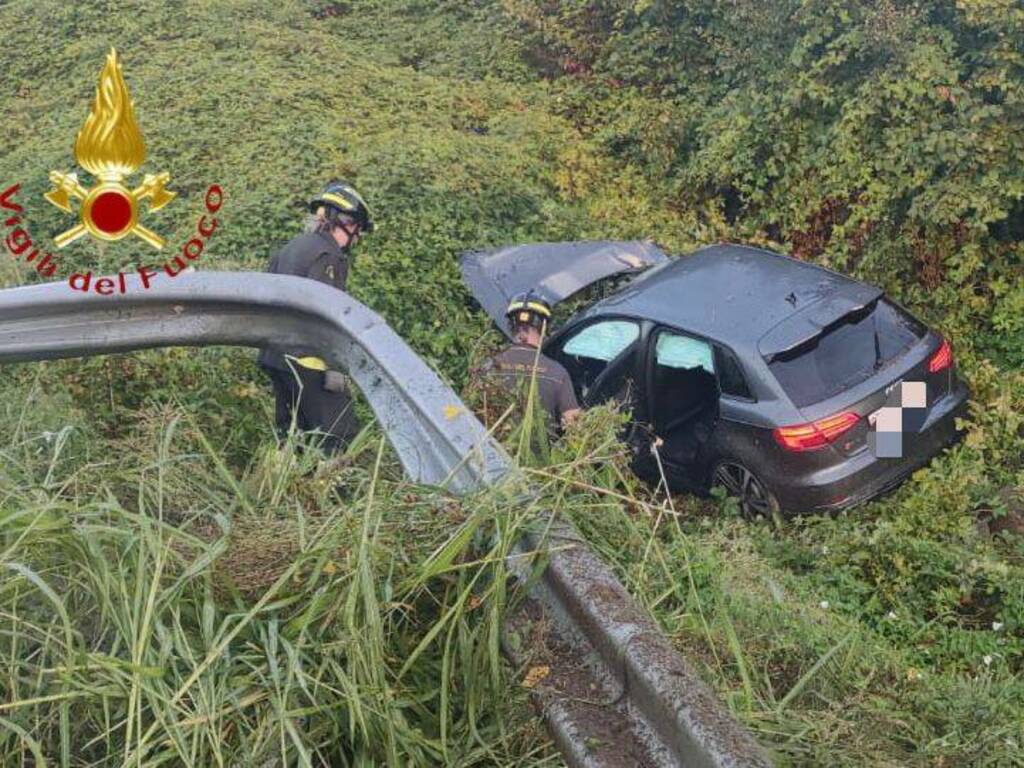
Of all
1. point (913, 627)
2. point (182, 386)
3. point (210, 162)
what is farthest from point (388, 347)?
point (210, 162)

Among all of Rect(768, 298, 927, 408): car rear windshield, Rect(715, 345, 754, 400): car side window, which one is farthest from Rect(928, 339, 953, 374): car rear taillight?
Rect(715, 345, 754, 400): car side window

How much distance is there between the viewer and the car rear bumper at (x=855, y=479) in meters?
6.33

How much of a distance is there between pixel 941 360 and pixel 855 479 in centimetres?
103

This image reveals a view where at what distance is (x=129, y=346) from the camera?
4.75 metres

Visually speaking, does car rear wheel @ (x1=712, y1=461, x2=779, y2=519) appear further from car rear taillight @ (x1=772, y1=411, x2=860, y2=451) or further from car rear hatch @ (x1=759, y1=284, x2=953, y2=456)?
car rear hatch @ (x1=759, y1=284, x2=953, y2=456)

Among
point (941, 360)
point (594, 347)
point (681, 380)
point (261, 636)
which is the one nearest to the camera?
point (261, 636)

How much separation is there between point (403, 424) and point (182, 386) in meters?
2.60

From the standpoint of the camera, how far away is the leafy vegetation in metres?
2.47

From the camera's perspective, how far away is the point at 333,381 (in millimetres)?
5113

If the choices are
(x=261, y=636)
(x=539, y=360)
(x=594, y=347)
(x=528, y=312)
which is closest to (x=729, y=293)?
(x=594, y=347)

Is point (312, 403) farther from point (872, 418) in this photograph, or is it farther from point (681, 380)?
point (872, 418)

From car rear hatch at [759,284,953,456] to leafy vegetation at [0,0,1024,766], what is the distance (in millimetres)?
436

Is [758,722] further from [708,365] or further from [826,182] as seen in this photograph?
[826,182]

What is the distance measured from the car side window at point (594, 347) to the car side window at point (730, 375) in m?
0.61
